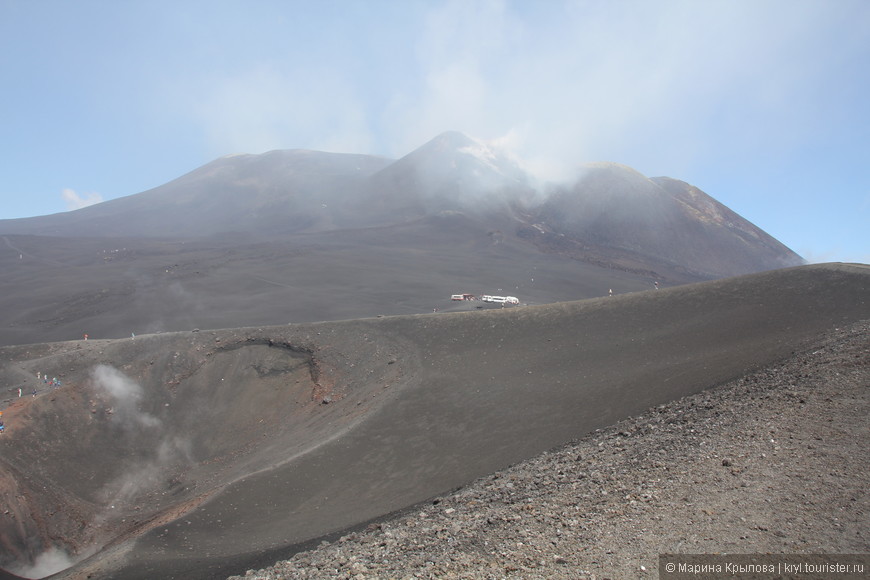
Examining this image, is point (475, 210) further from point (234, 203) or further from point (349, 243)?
point (234, 203)

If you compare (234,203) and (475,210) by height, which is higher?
(234,203)

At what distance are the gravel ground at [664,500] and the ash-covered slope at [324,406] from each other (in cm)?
239

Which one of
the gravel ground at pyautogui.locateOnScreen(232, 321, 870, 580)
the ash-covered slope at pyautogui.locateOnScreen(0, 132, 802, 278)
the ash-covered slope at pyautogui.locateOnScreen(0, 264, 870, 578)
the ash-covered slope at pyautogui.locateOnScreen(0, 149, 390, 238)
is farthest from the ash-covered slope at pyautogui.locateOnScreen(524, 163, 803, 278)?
the gravel ground at pyautogui.locateOnScreen(232, 321, 870, 580)

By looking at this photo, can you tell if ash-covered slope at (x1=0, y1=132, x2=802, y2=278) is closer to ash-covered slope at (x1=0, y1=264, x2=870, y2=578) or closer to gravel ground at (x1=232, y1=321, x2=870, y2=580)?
ash-covered slope at (x1=0, y1=264, x2=870, y2=578)

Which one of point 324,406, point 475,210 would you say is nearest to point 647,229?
point 475,210

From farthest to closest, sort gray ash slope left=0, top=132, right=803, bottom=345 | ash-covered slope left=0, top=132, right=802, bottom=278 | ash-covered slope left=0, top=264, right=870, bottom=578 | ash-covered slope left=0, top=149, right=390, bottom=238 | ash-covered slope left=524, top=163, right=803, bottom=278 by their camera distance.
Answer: ash-covered slope left=0, top=149, right=390, bottom=238 → ash-covered slope left=0, top=132, right=802, bottom=278 → ash-covered slope left=524, top=163, right=803, bottom=278 → gray ash slope left=0, top=132, right=803, bottom=345 → ash-covered slope left=0, top=264, right=870, bottom=578

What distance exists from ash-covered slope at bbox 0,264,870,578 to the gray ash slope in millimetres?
15649

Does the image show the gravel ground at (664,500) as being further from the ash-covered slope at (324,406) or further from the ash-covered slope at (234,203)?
the ash-covered slope at (234,203)

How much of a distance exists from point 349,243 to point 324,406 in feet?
182

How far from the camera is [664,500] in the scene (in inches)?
334

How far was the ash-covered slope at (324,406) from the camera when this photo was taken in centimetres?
1417

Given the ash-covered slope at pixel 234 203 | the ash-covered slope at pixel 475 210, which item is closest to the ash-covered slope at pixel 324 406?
the ash-covered slope at pixel 475 210

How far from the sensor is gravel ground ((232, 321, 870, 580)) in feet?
23.6

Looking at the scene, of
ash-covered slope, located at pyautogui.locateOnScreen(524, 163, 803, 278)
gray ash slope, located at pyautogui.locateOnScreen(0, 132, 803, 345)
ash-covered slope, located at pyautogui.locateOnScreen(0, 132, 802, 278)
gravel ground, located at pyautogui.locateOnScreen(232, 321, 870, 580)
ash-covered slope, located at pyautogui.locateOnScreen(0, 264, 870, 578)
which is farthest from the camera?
ash-covered slope, located at pyautogui.locateOnScreen(0, 132, 802, 278)
